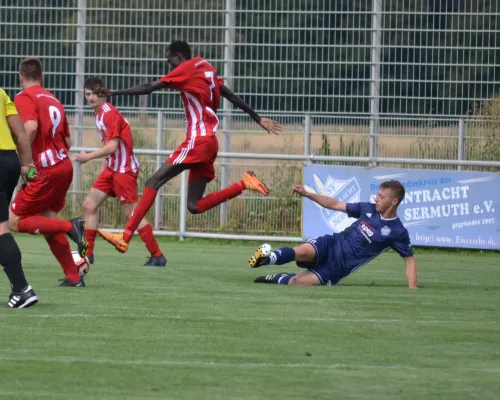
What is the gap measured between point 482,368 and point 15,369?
8.21ft

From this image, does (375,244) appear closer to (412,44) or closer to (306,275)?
(306,275)

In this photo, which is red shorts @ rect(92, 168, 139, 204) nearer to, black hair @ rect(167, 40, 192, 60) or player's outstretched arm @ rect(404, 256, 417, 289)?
black hair @ rect(167, 40, 192, 60)

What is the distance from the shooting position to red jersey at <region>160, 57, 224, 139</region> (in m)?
13.1

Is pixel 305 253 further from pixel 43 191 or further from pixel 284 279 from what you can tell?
pixel 43 191

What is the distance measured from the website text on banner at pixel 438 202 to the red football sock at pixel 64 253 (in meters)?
7.60

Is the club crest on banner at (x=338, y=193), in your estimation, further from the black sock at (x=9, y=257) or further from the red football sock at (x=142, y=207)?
the black sock at (x=9, y=257)

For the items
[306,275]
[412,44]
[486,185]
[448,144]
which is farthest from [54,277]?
[412,44]

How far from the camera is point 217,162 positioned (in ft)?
67.4

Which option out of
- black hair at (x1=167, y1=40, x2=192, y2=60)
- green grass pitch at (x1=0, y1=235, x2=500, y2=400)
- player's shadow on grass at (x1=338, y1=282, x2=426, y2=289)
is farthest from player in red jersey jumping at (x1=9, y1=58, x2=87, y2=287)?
player's shadow on grass at (x1=338, y1=282, x2=426, y2=289)

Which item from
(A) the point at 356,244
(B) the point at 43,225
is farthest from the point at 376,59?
(B) the point at 43,225

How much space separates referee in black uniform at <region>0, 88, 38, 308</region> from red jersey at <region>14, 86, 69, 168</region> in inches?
68.4

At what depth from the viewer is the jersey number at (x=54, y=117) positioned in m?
11.5

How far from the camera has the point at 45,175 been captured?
11.5 metres

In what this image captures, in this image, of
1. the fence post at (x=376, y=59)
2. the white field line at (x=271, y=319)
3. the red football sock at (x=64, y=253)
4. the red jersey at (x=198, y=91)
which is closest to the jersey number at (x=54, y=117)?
the red football sock at (x=64, y=253)
